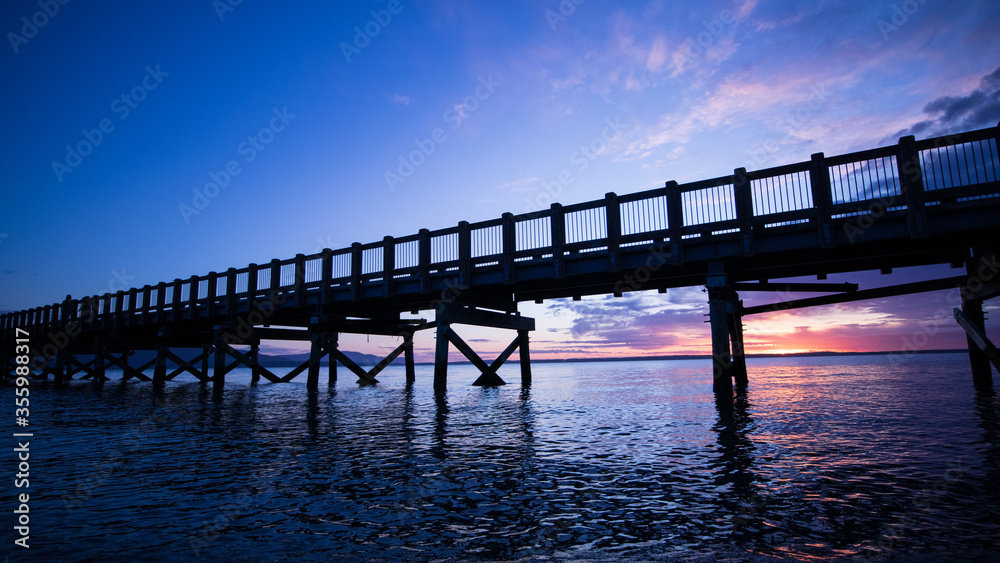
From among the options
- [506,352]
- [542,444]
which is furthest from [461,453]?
[506,352]

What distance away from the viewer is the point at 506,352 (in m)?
23.8

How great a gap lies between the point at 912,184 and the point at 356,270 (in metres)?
18.9

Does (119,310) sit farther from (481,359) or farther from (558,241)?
(558,241)

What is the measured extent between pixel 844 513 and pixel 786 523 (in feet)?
2.34

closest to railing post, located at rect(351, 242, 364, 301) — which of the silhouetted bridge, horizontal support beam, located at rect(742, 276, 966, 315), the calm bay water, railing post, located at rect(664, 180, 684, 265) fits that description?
the silhouetted bridge

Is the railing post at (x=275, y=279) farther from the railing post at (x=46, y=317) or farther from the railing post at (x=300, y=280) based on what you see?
the railing post at (x=46, y=317)

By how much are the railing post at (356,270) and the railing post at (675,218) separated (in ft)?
42.9

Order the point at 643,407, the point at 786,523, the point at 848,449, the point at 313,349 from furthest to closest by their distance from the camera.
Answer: the point at 313,349, the point at 643,407, the point at 848,449, the point at 786,523

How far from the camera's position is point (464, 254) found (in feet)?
63.5

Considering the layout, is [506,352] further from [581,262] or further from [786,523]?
[786,523]

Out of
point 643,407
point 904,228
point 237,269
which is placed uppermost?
point 237,269

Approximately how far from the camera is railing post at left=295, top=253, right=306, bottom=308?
2461 cm

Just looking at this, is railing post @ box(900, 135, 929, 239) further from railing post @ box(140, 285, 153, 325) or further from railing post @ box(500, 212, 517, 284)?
railing post @ box(140, 285, 153, 325)

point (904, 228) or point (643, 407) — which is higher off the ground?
point (904, 228)
